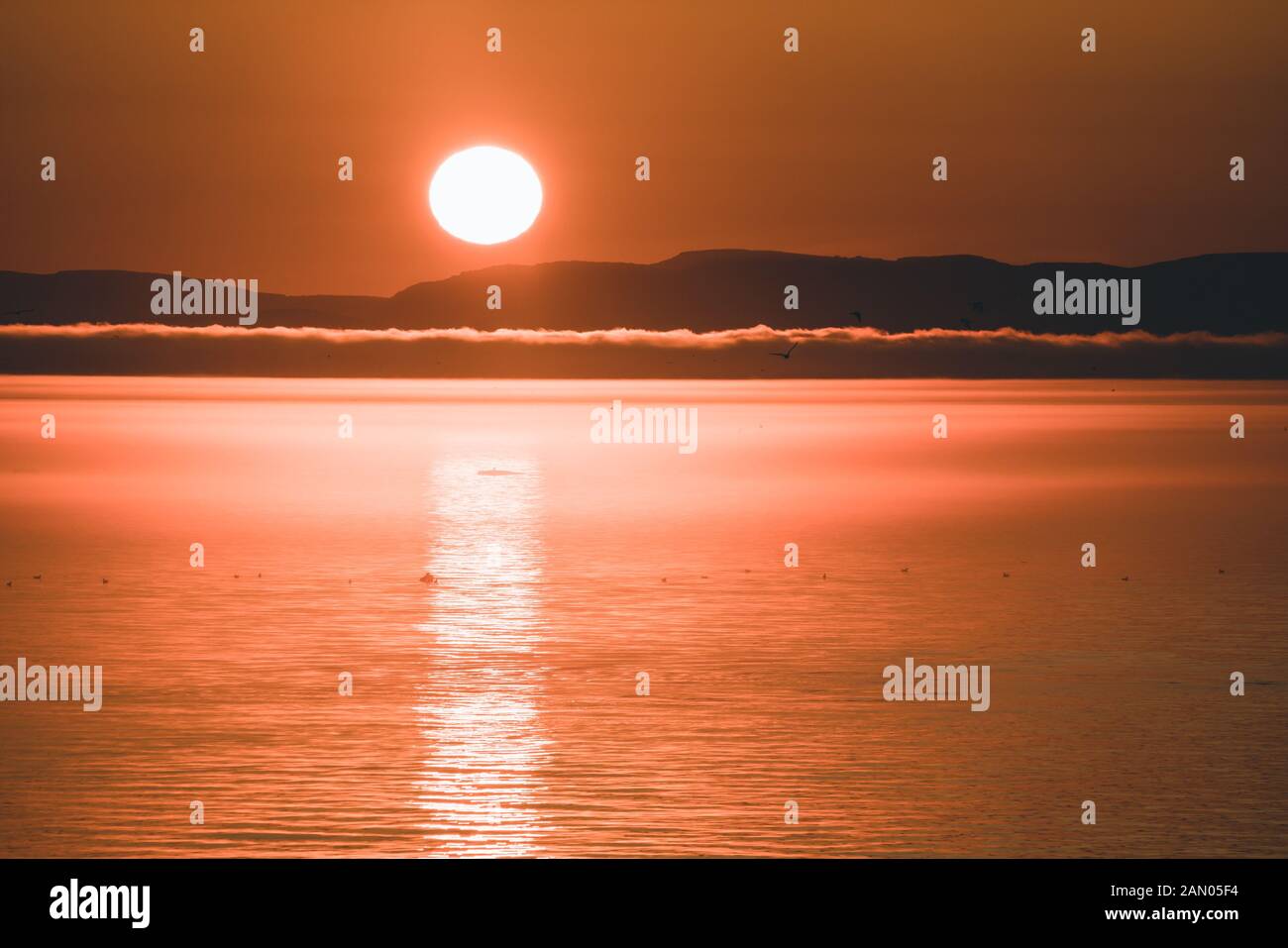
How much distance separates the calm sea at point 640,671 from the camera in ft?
58.9

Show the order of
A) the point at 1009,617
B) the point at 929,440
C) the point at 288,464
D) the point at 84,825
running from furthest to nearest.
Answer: the point at 929,440 < the point at 288,464 < the point at 1009,617 < the point at 84,825

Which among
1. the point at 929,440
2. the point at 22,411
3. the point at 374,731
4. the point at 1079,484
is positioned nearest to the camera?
the point at 374,731

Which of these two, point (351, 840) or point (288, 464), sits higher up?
point (288, 464)

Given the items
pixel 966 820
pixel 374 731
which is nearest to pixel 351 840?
pixel 374 731

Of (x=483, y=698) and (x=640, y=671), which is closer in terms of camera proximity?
(x=483, y=698)

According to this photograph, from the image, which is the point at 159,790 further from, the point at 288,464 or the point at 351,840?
the point at 288,464

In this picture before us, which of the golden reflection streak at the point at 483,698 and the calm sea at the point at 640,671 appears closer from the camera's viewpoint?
the golden reflection streak at the point at 483,698

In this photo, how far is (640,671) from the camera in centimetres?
2559

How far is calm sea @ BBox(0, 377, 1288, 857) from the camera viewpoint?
17.9 m

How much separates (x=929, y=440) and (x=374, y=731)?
85.3m

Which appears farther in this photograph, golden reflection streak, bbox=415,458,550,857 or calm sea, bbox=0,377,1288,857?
calm sea, bbox=0,377,1288,857
